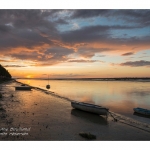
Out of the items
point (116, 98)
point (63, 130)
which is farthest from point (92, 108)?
point (116, 98)

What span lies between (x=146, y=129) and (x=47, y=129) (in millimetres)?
9721

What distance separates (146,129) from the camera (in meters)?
18.9

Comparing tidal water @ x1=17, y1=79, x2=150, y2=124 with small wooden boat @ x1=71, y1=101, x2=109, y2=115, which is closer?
small wooden boat @ x1=71, y1=101, x2=109, y2=115

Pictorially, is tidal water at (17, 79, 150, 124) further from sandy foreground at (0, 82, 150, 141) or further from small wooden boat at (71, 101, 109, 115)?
sandy foreground at (0, 82, 150, 141)

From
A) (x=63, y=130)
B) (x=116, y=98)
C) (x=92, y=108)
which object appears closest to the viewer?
(x=63, y=130)

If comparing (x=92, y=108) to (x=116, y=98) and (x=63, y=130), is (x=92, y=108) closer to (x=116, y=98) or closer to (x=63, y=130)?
(x=63, y=130)

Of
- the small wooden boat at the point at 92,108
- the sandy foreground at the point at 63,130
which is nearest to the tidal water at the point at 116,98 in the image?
the small wooden boat at the point at 92,108

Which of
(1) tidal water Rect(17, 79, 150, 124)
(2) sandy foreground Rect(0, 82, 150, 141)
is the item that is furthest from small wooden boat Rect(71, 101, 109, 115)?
(1) tidal water Rect(17, 79, 150, 124)

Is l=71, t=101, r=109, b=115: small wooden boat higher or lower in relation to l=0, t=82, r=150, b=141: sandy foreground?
higher

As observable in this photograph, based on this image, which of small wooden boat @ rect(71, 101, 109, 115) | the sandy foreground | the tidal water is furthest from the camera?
the tidal water

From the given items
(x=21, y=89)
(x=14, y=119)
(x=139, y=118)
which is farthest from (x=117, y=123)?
(x=21, y=89)
